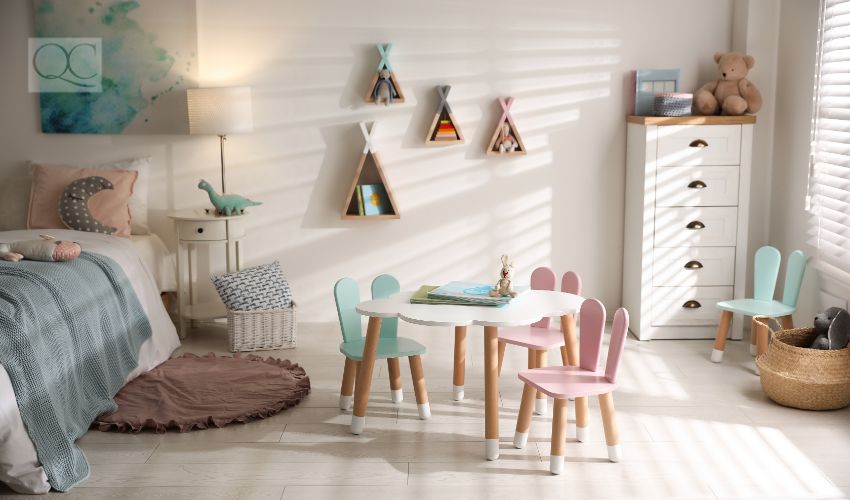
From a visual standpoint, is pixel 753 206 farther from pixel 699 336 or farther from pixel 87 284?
pixel 87 284

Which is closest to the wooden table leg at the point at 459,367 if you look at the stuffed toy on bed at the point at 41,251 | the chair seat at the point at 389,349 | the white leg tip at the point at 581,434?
the chair seat at the point at 389,349

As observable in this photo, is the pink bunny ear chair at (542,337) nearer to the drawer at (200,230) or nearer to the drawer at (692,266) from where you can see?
the drawer at (692,266)

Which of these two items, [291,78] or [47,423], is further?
[291,78]

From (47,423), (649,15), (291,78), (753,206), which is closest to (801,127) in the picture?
(753,206)

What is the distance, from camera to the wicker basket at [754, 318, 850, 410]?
3.73 meters

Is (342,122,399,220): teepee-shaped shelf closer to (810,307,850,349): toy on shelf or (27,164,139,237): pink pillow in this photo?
(27,164,139,237): pink pillow

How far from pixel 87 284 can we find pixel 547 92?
2678 mm

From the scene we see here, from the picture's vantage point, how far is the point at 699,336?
16.0 feet

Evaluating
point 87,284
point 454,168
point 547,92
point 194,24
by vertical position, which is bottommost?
point 87,284

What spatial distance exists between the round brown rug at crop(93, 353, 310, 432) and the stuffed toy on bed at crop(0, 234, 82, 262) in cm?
64

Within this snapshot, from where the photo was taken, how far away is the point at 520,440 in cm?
337

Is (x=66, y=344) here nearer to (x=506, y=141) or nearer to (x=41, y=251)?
(x=41, y=251)

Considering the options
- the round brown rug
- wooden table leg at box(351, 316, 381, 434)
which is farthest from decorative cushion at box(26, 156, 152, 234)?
wooden table leg at box(351, 316, 381, 434)

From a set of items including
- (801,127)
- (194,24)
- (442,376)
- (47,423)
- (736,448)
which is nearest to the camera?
(47,423)
